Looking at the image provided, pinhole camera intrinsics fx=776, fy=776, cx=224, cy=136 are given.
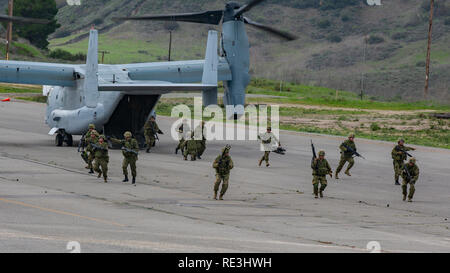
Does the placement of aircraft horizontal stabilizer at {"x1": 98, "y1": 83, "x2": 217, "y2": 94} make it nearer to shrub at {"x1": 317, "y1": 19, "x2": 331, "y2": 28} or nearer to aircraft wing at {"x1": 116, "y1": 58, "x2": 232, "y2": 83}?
aircraft wing at {"x1": 116, "y1": 58, "x2": 232, "y2": 83}

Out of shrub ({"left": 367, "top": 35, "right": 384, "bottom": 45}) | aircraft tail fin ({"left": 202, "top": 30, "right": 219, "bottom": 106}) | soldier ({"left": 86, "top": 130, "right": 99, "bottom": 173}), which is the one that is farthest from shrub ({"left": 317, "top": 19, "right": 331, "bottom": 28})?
soldier ({"left": 86, "top": 130, "right": 99, "bottom": 173})

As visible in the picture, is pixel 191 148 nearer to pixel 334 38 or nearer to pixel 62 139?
pixel 62 139

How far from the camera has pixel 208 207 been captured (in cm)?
2178

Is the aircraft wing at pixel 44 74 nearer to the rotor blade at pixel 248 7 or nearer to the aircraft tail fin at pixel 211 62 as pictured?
the aircraft tail fin at pixel 211 62

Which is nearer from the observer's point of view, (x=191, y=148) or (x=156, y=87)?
(x=156, y=87)

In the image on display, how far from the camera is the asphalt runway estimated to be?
1600cm

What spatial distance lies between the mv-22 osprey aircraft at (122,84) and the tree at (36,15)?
69678 millimetres

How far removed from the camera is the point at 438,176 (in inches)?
1251

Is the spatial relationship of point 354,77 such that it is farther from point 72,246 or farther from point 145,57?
point 72,246

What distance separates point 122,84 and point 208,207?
12.4 metres

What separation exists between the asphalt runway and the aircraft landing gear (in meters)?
0.38

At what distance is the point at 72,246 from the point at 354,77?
349 feet

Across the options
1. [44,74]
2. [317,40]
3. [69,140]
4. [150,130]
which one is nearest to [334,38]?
[317,40]
